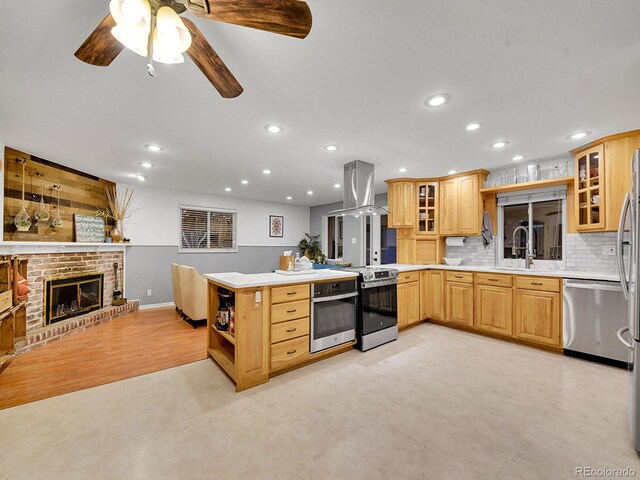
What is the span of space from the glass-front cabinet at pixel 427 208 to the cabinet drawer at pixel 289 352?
300cm

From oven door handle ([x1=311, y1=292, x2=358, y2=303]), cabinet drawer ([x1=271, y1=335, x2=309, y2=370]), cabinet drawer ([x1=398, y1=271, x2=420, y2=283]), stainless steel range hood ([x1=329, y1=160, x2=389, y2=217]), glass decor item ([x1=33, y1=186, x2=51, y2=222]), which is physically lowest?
cabinet drawer ([x1=271, y1=335, x2=309, y2=370])

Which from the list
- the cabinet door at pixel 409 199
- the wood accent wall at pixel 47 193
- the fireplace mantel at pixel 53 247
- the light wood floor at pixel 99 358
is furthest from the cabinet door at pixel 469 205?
the wood accent wall at pixel 47 193

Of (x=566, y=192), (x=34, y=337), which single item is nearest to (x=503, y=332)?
(x=566, y=192)

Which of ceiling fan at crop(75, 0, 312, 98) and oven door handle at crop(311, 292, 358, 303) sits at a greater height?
ceiling fan at crop(75, 0, 312, 98)

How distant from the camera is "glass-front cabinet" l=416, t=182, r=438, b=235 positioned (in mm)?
4590

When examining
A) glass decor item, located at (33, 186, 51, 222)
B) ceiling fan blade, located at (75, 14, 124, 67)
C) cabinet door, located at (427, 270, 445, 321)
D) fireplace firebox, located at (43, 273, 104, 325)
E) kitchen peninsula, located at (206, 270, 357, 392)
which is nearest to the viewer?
ceiling fan blade, located at (75, 14, 124, 67)

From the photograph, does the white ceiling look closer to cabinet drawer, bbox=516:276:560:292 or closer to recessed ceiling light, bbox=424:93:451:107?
recessed ceiling light, bbox=424:93:451:107

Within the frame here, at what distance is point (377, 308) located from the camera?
329 centimetres

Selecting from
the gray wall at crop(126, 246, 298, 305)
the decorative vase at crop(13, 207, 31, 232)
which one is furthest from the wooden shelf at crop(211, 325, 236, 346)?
the gray wall at crop(126, 246, 298, 305)

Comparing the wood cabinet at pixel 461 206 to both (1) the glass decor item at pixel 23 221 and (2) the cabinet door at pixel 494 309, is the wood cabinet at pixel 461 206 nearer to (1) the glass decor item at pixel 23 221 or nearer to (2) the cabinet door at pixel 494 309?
(2) the cabinet door at pixel 494 309

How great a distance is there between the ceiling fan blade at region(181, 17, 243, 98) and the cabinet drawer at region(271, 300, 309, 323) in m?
1.74

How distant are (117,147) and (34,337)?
8.13 feet

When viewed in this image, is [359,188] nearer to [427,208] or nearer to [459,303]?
[427,208]

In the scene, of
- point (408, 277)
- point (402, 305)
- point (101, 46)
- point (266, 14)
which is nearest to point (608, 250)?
point (408, 277)
